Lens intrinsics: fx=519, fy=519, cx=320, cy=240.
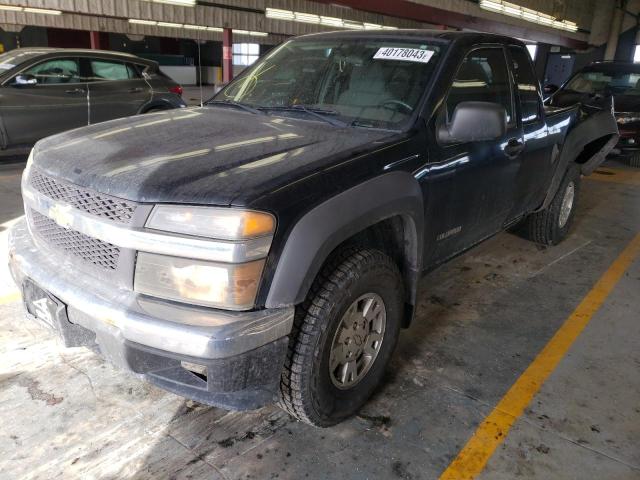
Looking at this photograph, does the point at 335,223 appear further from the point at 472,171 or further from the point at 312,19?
the point at 312,19

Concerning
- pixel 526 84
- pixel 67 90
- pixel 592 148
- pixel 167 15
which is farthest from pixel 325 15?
pixel 526 84

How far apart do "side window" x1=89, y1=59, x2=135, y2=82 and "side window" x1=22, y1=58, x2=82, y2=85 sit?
243 millimetres

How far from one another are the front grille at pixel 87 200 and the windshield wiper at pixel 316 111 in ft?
3.95

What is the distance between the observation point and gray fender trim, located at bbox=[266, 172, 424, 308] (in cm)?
184

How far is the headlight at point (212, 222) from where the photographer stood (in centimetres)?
174

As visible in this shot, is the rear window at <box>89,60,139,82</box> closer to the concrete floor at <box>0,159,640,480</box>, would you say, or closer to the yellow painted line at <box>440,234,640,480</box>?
the concrete floor at <box>0,159,640,480</box>

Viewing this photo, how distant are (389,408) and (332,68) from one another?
1.87 meters

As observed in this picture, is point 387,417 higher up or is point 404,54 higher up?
point 404,54

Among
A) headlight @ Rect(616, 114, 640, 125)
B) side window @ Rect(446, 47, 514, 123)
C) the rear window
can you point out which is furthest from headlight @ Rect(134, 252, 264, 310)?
headlight @ Rect(616, 114, 640, 125)

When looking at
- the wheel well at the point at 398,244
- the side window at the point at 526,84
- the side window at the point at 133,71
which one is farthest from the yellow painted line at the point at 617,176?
the side window at the point at 133,71

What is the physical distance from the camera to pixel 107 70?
784 cm

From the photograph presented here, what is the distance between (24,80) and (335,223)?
6.54m

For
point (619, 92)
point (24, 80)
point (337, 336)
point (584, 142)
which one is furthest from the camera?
point (619, 92)

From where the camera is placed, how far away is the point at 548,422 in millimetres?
2479
